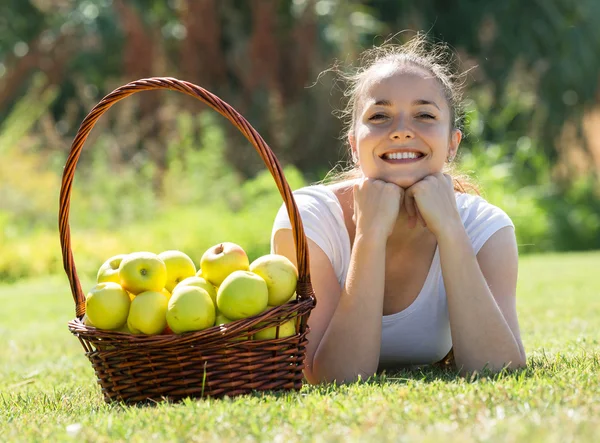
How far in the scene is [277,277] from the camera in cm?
274

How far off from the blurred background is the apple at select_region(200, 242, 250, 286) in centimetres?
473

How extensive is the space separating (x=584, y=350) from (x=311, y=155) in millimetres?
8612

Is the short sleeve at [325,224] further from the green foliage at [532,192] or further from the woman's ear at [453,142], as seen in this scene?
the green foliage at [532,192]

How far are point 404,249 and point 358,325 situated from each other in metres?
0.55

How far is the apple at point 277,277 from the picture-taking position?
2.74 meters

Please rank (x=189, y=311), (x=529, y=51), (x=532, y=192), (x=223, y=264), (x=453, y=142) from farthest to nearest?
1. (x=529, y=51)
2. (x=532, y=192)
3. (x=453, y=142)
4. (x=223, y=264)
5. (x=189, y=311)

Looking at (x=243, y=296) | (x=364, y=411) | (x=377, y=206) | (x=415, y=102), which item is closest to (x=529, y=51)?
(x=415, y=102)

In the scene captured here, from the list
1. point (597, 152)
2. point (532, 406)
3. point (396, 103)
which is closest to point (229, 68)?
point (597, 152)

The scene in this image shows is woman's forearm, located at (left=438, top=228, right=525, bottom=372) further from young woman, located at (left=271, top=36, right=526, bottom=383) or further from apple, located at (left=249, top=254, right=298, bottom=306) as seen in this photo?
apple, located at (left=249, top=254, right=298, bottom=306)

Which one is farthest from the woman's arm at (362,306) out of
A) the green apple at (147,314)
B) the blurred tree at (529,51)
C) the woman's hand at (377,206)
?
the blurred tree at (529,51)

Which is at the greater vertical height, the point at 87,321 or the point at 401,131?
the point at 401,131

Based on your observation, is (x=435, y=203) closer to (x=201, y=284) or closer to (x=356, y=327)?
(x=356, y=327)

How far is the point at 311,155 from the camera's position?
469 inches

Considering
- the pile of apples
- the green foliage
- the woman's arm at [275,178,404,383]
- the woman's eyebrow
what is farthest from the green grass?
the green foliage
